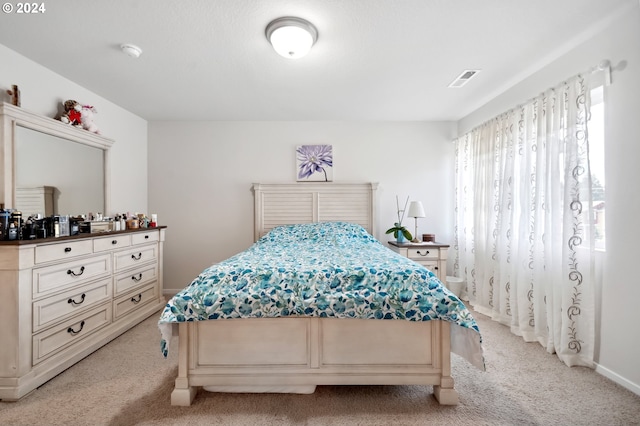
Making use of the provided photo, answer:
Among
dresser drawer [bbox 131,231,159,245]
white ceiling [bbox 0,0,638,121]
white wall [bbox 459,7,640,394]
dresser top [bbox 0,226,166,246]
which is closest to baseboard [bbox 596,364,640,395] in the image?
white wall [bbox 459,7,640,394]

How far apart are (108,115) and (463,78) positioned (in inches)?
148

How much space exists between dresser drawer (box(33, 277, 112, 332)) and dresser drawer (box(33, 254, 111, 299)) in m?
0.05

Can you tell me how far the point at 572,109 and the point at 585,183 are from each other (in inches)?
22.1

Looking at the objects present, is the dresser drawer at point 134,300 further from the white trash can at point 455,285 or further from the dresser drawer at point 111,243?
the white trash can at point 455,285

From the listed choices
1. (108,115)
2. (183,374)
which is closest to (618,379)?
(183,374)

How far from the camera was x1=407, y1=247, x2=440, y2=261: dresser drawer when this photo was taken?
3455 mm

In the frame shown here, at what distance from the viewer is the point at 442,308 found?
164 cm

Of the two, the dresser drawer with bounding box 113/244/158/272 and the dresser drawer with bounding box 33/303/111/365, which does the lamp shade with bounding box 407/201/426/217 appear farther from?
the dresser drawer with bounding box 33/303/111/365

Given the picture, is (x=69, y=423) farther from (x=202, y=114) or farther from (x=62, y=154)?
(x=202, y=114)

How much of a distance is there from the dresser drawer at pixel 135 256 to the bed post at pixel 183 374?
1.42 meters

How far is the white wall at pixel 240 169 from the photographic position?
3.95 m

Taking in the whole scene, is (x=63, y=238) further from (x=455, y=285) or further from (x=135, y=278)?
(x=455, y=285)

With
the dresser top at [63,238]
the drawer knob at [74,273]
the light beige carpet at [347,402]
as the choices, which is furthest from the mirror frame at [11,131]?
the light beige carpet at [347,402]

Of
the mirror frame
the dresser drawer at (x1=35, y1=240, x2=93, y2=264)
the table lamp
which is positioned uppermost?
the mirror frame
